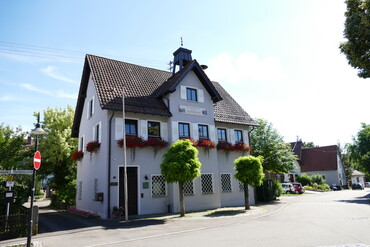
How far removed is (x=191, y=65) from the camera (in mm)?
21281

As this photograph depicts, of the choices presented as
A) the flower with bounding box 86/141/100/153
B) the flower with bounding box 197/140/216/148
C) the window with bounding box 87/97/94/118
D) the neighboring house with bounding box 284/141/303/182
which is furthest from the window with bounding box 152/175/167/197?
the neighboring house with bounding box 284/141/303/182

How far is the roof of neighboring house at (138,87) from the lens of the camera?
18.7m

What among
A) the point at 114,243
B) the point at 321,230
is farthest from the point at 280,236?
the point at 114,243

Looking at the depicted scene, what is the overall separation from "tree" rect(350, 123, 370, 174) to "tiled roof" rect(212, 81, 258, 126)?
→ 2132 centimetres

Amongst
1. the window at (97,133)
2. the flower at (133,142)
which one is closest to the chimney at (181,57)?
the window at (97,133)

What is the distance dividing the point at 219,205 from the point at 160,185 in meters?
5.10

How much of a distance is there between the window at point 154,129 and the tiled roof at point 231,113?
5187mm

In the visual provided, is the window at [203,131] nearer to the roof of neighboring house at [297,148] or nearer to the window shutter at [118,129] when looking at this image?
the window shutter at [118,129]

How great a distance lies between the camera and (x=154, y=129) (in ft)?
64.8

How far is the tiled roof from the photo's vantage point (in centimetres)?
2336

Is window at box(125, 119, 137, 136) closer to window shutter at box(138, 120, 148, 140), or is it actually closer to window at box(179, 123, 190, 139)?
window shutter at box(138, 120, 148, 140)

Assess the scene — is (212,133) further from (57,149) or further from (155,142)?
(57,149)

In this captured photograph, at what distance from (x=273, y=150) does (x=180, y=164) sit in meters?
17.5

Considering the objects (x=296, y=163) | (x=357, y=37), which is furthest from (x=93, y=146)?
(x=296, y=163)
